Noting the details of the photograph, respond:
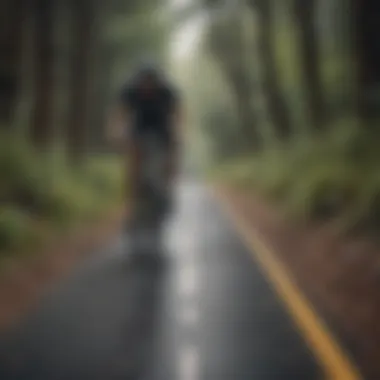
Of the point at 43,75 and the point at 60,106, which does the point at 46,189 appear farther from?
the point at 43,75

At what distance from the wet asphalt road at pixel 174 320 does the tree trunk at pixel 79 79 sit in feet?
1.29

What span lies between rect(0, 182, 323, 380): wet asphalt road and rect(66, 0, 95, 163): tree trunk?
39 centimetres

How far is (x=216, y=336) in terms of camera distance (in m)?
3.11

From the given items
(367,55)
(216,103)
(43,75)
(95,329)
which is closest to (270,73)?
(216,103)

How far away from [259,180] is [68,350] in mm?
901

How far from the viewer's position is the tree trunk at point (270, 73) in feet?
11.1

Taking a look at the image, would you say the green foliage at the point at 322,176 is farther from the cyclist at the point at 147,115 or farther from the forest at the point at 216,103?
the cyclist at the point at 147,115

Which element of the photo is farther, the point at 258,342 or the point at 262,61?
the point at 262,61

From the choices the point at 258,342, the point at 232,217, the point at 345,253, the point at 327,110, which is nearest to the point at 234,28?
the point at 327,110

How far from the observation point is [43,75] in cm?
344

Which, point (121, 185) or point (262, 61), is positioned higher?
point (262, 61)

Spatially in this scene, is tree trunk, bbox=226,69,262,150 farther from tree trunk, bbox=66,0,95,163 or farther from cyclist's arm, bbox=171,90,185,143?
tree trunk, bbox=66,0,95,163

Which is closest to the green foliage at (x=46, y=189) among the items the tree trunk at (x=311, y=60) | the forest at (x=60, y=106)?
the forest at (x=60, y=106)

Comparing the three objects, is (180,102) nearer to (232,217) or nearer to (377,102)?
(232,217)
